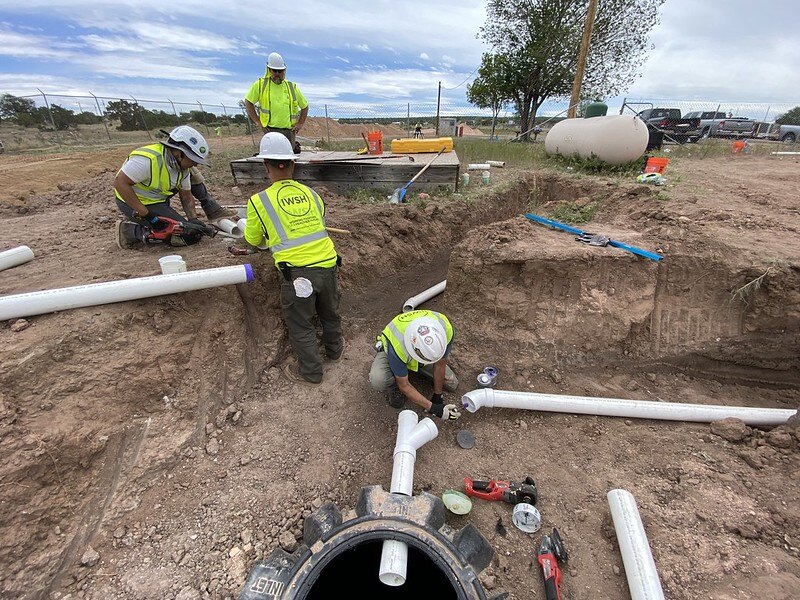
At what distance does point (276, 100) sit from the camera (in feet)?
15.7

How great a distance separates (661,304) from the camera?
12.9ft

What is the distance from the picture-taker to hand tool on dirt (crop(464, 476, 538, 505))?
8.86ft

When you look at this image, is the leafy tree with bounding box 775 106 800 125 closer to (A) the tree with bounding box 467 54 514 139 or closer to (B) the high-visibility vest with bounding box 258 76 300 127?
(A) the tree with bounding box 467 54 514 139

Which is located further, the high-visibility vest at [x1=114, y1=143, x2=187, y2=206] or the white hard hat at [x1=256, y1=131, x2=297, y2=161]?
the high-visibility vest at [x1=114, y1=143, x2=187, y2=206]

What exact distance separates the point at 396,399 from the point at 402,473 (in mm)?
976

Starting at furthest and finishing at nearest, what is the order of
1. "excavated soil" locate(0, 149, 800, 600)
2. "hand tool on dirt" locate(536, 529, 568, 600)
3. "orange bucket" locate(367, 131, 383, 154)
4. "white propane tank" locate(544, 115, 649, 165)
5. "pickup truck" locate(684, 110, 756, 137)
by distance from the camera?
"pickup truck" locate(684, 110, 756, 137) → "white propane tank" locate(544, 115, 649, 165) → "orange bucket" locate(367, 131, 383, 154) → "excavated soil" locate(0, 149, 800, 600) → "hand tool on dirt" locate(536, 529, 568, 600)

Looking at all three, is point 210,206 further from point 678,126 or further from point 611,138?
point 678,126

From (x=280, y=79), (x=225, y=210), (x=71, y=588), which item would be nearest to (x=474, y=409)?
(x=71, y=588)

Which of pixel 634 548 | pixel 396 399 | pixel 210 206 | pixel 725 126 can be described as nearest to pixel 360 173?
pixel 210 206

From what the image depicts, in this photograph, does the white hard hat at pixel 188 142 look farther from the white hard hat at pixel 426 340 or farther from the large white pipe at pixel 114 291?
the white hard hat at pixel 426 340

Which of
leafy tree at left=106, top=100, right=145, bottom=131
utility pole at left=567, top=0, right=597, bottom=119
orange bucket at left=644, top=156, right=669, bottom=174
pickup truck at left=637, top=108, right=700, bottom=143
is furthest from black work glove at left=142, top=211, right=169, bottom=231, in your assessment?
pickup truck at left=637, top=108, right=700, bottom=143

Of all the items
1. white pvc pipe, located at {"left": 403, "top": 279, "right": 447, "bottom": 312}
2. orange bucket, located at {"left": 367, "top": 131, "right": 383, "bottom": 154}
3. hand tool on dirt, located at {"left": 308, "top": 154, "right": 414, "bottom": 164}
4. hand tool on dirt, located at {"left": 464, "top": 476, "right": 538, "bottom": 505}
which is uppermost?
orange bucket, located at {"left": 367, "top": 131, "right": 383, "bottom": 154}

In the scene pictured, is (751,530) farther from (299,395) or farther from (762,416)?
(299,395)

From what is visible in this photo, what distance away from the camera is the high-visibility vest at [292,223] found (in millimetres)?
3162
